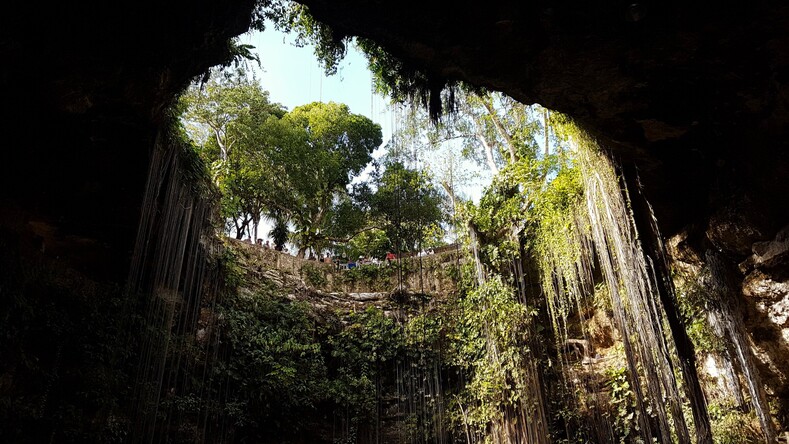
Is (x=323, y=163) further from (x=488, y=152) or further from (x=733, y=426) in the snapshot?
(x=733, y=426)

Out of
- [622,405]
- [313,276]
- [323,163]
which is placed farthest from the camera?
[323,163]

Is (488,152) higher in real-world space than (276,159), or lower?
lower

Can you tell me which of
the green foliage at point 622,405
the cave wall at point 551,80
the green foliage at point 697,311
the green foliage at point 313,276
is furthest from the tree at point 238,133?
the green foliage at point 697,311

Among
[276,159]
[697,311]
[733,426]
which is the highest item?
[276,159]

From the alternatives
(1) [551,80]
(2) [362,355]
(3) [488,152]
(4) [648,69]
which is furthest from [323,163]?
(4) [648,69]

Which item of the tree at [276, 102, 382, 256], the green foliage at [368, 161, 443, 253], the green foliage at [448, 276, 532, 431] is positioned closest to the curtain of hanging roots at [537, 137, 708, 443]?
the green foliage at [448, 276, 532, 431]

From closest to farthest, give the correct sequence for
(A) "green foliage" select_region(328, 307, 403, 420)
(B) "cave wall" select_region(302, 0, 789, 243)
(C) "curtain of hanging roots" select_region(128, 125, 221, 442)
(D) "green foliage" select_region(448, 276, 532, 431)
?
(B) "cave wall" select_region(302, 0, 789, 243) → (C) "curtain of hanging roots" select_region(128, 125, 221, 442) → (D) "green foliage" select_region(448, 276, 532, 431) → (A) "green foliage" select_region(328, 307, 403, 420)

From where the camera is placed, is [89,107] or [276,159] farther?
[276,159]

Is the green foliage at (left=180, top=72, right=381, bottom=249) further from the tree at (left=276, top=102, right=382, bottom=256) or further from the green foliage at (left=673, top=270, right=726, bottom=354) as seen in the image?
the green foliage at (left=673, top=270, right=726, bottom=354)

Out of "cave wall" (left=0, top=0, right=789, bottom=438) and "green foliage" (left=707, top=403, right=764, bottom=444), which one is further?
"green foliage" (left=707, top=403, right=764, bottom=444)

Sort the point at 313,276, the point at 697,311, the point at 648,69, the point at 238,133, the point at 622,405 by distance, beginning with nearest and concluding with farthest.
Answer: the point at 648,69 → the point at 697,311 → the point at 622,405 → the point at 313,276 → the point at 238,133

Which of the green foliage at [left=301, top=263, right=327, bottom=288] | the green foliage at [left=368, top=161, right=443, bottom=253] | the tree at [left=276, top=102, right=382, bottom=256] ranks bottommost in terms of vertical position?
the green foliage at [left=301, top=263, right=327, bottom=288]

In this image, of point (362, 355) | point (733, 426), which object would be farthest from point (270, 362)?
point (733, 426)

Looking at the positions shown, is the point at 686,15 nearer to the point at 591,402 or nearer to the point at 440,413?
the point at 591,402
